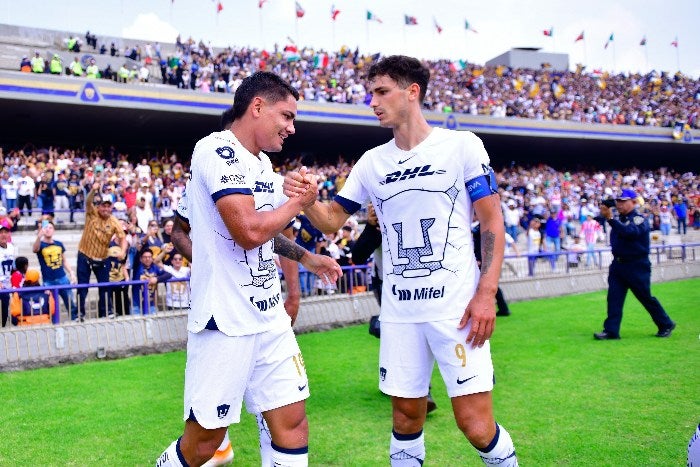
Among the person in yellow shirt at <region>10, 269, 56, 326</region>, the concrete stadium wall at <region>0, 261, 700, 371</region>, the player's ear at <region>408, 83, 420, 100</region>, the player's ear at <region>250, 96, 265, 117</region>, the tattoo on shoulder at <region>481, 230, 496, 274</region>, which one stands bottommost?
the concrete stadium wall at <region>0, 261, 700, 371</region>

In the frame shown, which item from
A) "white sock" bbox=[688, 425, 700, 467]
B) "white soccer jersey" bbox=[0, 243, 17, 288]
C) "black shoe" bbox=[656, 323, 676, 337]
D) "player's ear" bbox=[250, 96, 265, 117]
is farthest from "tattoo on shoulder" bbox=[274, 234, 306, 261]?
"white soccer jersey" bbox=[0, 243, 17, 288]

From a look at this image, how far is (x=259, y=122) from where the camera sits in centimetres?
353

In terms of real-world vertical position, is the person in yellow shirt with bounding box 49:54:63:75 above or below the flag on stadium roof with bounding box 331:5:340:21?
below

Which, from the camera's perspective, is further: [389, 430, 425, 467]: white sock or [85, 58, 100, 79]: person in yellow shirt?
[85, 58, 100, 79]: person in yellow shirt

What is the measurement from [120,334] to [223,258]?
7.50m

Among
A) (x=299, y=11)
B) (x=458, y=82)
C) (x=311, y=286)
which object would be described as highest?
(x=299, y=11)

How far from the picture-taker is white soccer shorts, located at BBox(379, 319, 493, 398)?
11.5 ft

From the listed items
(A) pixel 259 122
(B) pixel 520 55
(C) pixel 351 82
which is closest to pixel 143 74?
(C) pixel 351 82

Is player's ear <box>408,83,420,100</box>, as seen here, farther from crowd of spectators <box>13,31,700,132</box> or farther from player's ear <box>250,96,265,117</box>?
crowd of spectators <box>13,31,700,132</box>

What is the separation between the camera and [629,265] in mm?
9766

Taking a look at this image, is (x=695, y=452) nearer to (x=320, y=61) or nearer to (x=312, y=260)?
(x=312, y=260)

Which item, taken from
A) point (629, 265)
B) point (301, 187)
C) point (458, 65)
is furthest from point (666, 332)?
point (458, 65)

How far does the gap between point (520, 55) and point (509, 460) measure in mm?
58869

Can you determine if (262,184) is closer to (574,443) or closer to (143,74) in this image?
(574,443)
